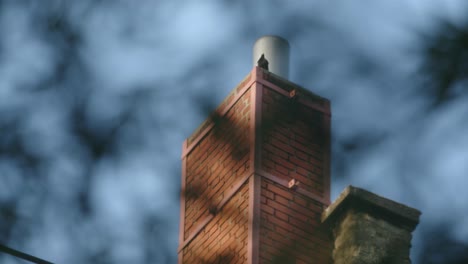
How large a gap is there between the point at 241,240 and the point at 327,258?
677 mm

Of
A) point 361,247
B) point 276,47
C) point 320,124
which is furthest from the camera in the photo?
point 276,47

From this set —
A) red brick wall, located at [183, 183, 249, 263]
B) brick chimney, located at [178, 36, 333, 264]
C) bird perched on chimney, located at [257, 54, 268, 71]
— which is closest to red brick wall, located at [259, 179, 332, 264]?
brick chimney, located at [178, 36, 333, 264]

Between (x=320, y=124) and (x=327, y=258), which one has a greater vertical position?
(x=327, y=258)

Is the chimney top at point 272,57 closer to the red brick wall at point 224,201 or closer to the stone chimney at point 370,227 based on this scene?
the red brick wall at point 224,201

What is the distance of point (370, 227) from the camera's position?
7246mm

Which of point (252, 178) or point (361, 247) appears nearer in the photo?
point (361, 247)

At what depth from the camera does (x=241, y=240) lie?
315 inches

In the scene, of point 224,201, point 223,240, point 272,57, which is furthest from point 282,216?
point 272,57

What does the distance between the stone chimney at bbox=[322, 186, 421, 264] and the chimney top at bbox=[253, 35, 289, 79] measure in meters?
2.15

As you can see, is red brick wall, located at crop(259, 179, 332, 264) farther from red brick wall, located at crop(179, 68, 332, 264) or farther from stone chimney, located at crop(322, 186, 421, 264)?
stone chimney, located at crop(322, 186, 421, 264)

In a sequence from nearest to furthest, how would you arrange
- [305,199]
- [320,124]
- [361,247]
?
1. [320,124]
2. [361,247]
3. [305,199]

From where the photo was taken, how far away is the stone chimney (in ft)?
23.2

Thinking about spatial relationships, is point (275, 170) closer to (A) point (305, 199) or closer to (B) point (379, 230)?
(A) point (305, 199)

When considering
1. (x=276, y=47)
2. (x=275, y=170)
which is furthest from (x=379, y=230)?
(x=276, y=47)
